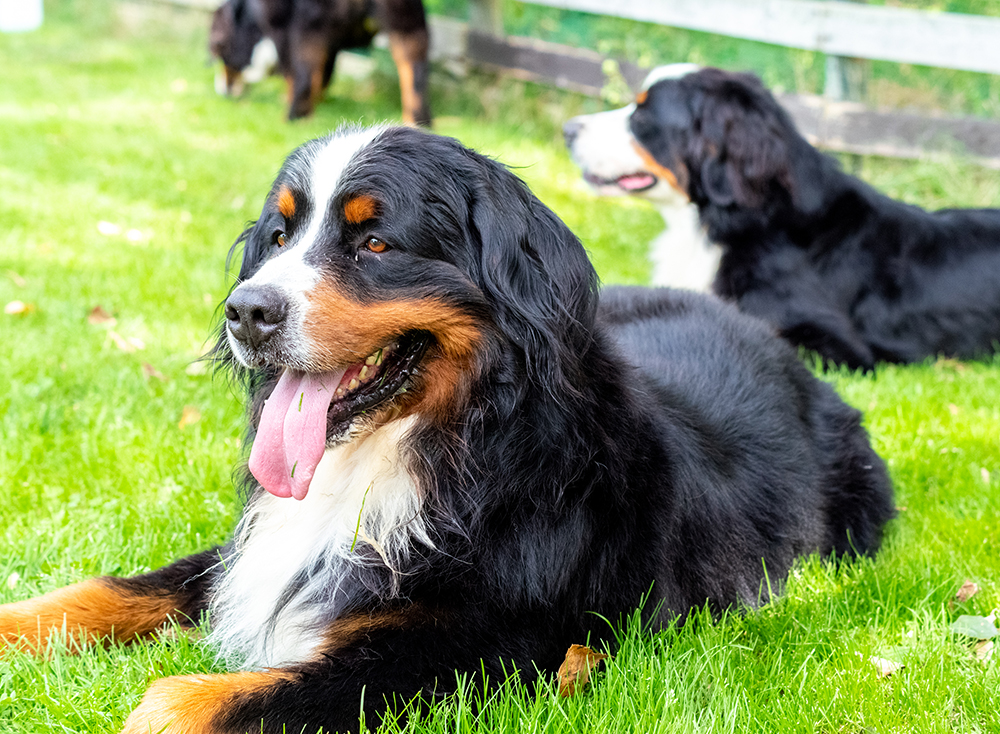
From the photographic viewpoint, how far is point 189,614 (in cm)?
280

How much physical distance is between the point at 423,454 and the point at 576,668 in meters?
0.69

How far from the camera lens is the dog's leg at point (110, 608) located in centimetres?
259

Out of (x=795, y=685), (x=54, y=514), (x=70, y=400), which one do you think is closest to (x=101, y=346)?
(x=70, y=400)

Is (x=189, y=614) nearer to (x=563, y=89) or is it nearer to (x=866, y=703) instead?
(x=866, y=703)

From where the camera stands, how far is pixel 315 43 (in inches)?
437

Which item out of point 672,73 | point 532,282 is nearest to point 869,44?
point 672,73

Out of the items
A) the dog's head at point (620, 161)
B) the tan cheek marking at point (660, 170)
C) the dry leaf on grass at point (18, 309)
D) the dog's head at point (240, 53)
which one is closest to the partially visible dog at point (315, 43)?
the dog's head at point (240, 53)

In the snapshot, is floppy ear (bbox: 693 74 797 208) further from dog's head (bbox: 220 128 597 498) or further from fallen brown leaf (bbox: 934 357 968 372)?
dog's head (bbox: 220 128 597 498)

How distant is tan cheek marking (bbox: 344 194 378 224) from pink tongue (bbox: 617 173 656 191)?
152 inches

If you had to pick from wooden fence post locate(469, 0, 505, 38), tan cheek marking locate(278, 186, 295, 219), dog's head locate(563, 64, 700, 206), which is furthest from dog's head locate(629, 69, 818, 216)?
wooden fence post locate(469, 0, 505, 38)

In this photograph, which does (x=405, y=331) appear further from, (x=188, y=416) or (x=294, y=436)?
(x=188, y=416)

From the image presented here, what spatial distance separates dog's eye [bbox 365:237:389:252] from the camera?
2.56m

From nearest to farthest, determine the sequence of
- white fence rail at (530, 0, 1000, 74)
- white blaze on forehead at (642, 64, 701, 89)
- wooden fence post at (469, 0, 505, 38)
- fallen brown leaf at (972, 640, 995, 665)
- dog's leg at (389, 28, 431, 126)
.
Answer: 1. fallen brown leaf at (972, 640, 995, 665)
2. white blaze on forehead at (642, 64, 701, 89)
3. white fence rail at (530, 0, 1000, 74)
4. dog's leg at (389, 28, 431, 126)
5. wooden fence post at (469, 0, 505, 38)

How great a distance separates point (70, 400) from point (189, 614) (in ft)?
6.82
